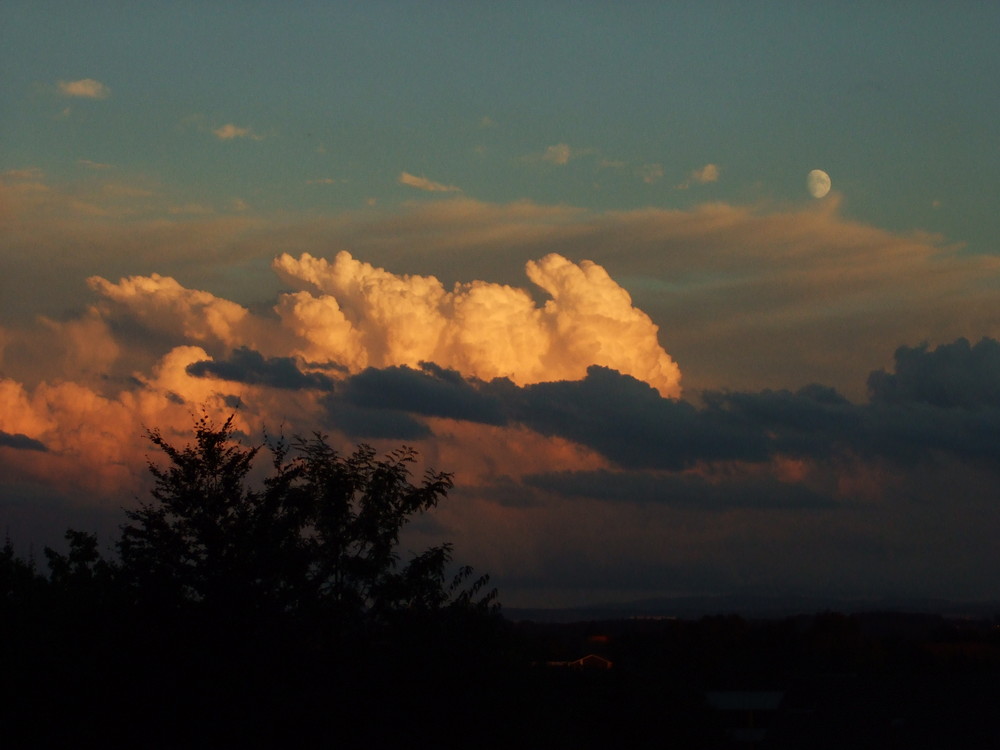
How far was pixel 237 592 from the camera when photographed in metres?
23.0

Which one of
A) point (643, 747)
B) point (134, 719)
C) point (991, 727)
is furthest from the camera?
point (643, 747)

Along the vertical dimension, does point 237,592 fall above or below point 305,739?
above

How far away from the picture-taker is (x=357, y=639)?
26094 millimetres

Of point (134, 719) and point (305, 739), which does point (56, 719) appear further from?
point (305, 739)

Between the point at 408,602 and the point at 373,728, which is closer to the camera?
the point at 373,728

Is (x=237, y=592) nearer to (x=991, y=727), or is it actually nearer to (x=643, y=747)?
(x=643, y=747)

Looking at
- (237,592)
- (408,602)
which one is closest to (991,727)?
(408,602)

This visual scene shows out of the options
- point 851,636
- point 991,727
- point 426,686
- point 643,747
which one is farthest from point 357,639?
point 851,636

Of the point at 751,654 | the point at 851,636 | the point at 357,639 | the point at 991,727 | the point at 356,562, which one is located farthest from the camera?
the point at 851,636

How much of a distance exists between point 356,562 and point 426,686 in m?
7.24

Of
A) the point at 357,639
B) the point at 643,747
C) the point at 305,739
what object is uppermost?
the point at 357,639

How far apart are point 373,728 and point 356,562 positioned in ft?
25.3

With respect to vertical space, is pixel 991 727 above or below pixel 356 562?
below

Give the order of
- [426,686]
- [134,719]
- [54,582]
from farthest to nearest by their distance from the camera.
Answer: [54,582]
[426,686]
[134,719]
